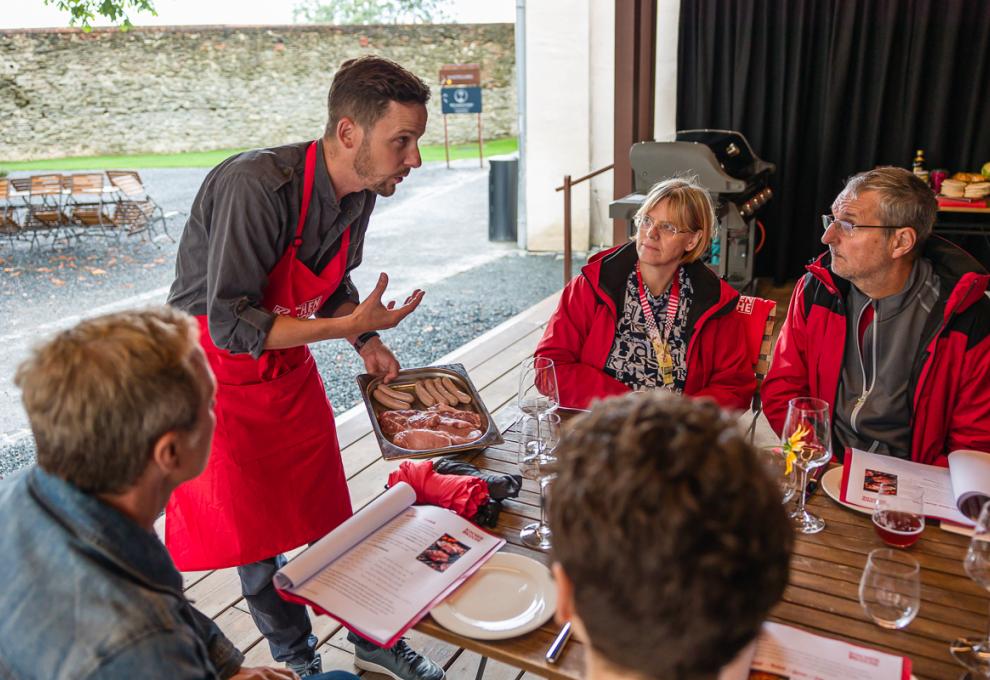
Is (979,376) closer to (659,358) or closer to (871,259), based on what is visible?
(871,259)

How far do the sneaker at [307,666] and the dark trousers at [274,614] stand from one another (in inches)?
0.6

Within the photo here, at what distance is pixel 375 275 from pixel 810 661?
6144 mm

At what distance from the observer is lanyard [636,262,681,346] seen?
2521 millimetres

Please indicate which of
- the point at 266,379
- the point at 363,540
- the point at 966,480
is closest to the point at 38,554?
the point at 363,540

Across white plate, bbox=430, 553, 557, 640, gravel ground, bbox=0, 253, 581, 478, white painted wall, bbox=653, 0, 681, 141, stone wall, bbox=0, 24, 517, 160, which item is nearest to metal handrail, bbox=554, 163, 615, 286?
gravel ground, bbox=0, 253, 581, 478

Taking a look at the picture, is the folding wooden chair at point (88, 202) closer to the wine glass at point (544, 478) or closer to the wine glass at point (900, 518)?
the wine glass at point (544, 478)

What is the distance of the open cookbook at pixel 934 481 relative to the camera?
63.1 inches

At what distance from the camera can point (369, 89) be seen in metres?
1.87

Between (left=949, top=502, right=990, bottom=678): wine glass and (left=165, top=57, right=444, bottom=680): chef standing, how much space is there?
1.36m

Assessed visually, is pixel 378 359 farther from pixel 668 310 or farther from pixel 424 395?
pixel 668 310

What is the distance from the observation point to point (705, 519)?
0.70 m

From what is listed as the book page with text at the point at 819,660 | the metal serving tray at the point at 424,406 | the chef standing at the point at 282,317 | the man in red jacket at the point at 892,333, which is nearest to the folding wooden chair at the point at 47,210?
the chef standing at the point at 282,317

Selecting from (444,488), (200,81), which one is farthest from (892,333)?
(200,81)

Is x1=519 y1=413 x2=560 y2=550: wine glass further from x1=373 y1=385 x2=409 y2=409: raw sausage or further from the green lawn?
the green lawn
